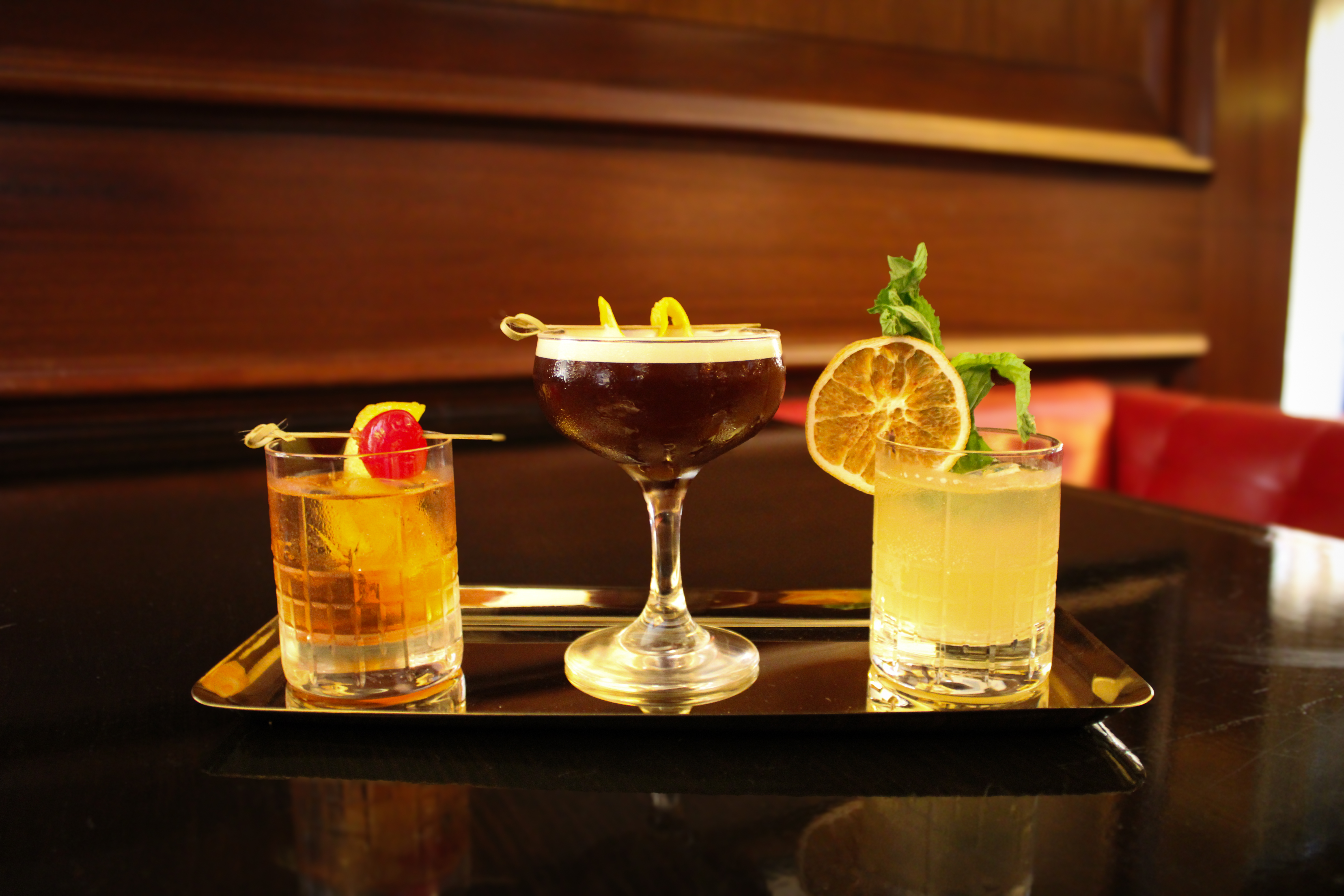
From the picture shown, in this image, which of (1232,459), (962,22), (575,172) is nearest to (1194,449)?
(1232,459)

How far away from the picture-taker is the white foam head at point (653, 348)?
2.08 ft

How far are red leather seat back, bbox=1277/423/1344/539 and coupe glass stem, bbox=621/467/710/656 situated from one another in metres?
1.43

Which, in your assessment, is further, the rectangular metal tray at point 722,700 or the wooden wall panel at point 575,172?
the wooden wall panel at point 575,172

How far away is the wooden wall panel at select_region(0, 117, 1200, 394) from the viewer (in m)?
1.89

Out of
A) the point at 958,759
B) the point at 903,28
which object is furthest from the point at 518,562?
A: the point at 903,28

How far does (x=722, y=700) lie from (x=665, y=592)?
12 centimetres

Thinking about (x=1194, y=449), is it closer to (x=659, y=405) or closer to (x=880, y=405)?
(x=880, y=405)

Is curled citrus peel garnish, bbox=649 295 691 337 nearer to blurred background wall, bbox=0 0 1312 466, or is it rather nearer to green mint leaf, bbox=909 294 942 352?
green mint leaf, bbox=909 294 942 352

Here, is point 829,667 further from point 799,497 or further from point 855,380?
point 799,497

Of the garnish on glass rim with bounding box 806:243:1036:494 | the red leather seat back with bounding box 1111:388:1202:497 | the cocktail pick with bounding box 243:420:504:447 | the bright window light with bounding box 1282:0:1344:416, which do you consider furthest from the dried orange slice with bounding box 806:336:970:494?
the bright window light with bounding box 1282:0:1344:416

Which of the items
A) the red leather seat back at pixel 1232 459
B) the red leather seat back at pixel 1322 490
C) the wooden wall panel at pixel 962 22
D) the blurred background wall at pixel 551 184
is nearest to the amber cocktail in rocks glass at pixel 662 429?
the red leather seat back at pixel 1232 459

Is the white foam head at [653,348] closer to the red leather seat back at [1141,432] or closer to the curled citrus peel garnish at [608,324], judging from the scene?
the curled citrus peel garnish at [608,324]

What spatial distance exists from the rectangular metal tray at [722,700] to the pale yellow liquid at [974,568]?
4 centimetres

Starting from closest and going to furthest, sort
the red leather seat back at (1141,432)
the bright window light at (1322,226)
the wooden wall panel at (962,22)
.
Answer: the red leather seat back at (1141,432) → the wooden wall panel at (962,22) → the bright window light at (1322,226)
